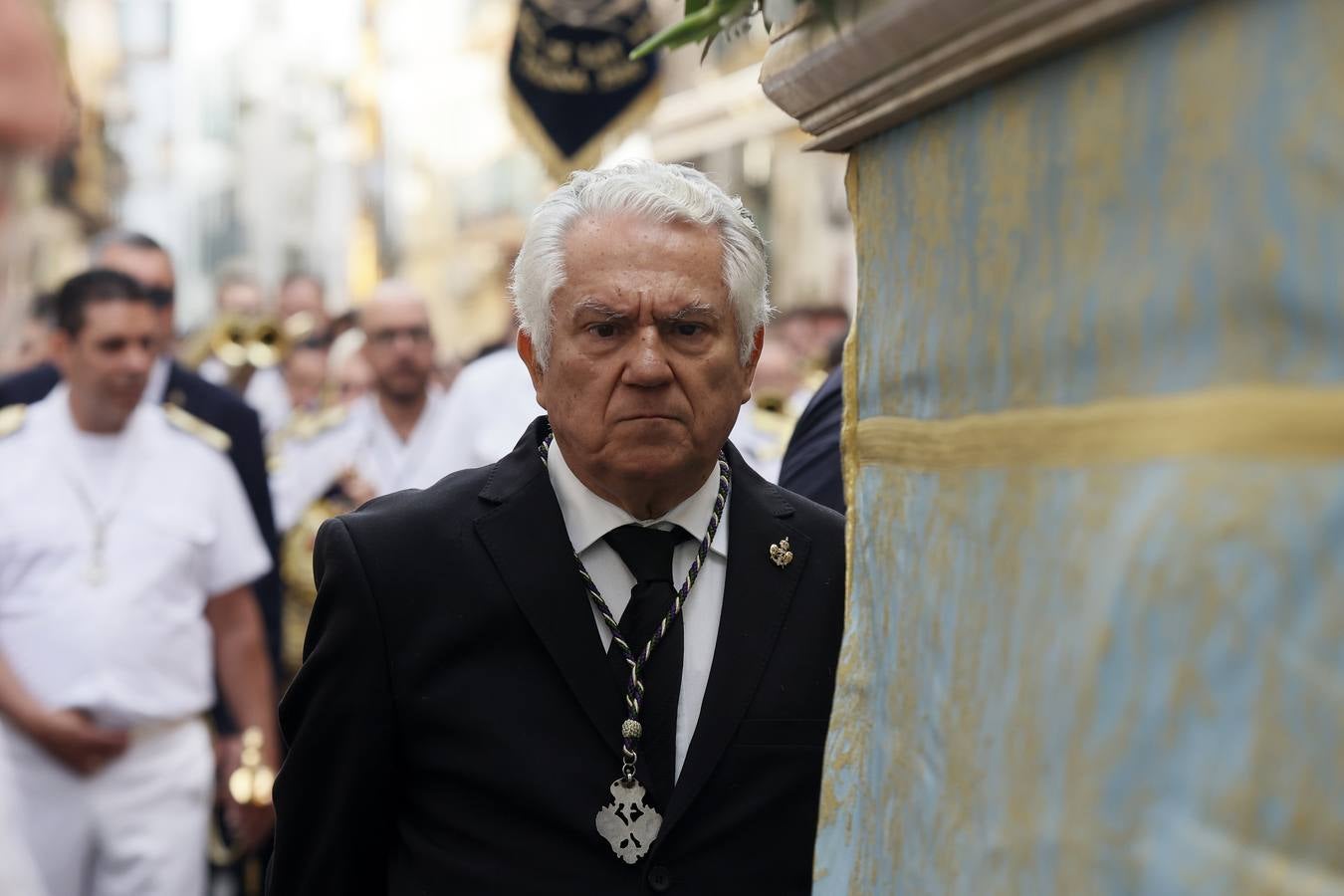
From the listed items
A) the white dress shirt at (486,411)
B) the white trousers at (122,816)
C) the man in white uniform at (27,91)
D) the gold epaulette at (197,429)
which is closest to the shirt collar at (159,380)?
the gold epaulette at (197,429)

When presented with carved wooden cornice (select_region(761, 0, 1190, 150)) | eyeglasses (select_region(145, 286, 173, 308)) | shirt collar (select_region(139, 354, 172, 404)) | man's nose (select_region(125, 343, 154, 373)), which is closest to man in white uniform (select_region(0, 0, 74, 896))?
carved wooden cornice (select_region(761, 0, 1190, 150))

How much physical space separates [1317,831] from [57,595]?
5.03 metres

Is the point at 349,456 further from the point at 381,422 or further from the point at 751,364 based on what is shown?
the point at 751,364

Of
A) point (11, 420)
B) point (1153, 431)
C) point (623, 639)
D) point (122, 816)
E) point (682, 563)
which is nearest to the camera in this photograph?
point (1153, 431)

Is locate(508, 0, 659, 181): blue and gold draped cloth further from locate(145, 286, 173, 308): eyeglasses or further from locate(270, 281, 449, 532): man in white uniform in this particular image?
locate(145, 286, 173, 308): eyeglasses

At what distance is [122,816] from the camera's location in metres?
5.66

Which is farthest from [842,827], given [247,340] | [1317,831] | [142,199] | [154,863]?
[142,199]

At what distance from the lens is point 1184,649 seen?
1.22m

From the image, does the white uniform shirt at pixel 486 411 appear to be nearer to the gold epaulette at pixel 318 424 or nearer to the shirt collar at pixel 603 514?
the gold epaulette at pixel 318 424

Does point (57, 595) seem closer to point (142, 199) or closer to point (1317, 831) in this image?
point (1317, 831)

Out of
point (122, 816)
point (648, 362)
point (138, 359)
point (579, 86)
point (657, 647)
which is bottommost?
point (122, 816)

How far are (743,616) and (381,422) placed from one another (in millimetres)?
5480

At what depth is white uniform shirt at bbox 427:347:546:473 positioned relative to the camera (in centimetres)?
604

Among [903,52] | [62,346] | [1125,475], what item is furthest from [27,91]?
[62,346]
